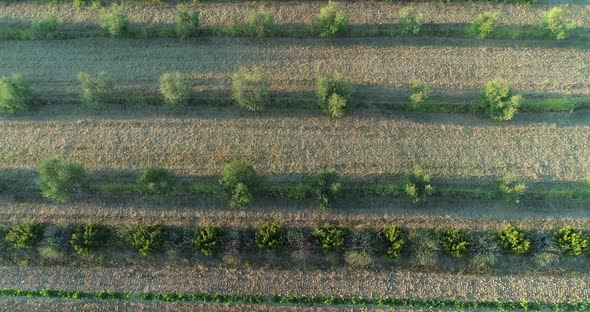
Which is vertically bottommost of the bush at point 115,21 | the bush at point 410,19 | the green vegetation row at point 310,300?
the green vegetation row at point 310,300

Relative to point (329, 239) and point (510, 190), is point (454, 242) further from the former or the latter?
point (329, 239)

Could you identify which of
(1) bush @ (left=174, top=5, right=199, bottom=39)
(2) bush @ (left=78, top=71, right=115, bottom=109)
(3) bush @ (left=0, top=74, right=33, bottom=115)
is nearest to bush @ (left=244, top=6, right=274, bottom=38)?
(1) bush @ (left=174, top=5, right=199, bottom=39)

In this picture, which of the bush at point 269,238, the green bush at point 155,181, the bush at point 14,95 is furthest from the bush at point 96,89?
the bush at point 269,238

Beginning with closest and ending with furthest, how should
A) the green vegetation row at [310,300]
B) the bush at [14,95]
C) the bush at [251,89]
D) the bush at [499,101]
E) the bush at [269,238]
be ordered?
the green vegetation row at [310,300], the bush at [269,238], the bush at [14,95], the bush at [499,101], the bush at [251,89]

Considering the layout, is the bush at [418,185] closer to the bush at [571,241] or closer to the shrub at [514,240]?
the shrub at [514,240]

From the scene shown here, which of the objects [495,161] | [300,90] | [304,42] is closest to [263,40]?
[304,42]

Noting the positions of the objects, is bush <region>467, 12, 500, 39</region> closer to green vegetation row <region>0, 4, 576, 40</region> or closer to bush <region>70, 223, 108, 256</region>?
green vegetation row <region>0, 4, 576, 40</region>

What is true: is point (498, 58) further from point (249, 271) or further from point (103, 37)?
point (103, 37)
